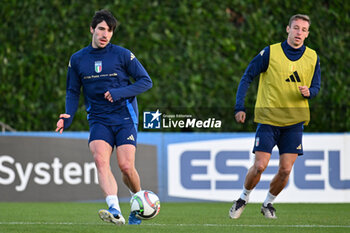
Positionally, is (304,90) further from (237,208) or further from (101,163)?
(101,163)

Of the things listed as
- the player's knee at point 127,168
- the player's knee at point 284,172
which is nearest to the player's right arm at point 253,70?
the player's knee at point 284,172

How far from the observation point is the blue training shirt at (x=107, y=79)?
6992mm

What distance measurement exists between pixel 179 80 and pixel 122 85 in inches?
225

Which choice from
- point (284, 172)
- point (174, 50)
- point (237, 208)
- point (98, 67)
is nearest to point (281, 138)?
point (284, 172)

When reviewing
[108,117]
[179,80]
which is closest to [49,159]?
[179,80]

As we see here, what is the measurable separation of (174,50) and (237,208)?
523cm

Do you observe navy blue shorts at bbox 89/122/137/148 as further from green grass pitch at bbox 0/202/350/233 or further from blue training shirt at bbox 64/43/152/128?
green grass pitch at bbox 0/202/350/233

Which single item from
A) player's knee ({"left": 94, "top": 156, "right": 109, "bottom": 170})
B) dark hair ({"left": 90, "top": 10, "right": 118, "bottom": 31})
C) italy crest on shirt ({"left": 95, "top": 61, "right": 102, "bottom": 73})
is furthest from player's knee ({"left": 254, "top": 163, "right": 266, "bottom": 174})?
dark hair ({"left": 90, "top": 10, "right": 118, "bottom": 31})

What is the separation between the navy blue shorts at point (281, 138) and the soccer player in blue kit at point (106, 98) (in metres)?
1.40

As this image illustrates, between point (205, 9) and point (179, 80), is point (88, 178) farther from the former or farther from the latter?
point (205, 9)

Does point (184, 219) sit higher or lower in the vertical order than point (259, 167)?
lower

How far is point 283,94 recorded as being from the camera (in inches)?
304

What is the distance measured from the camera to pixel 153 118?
367 inches

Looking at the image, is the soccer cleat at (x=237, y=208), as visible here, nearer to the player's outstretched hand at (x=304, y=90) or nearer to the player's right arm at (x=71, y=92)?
the player's outstretched hand at (x=304, y=90)
